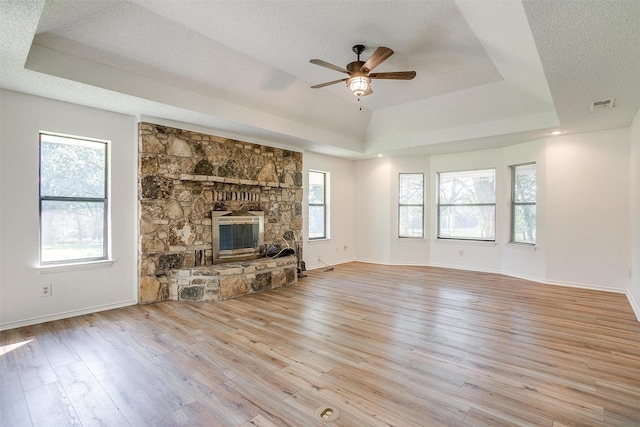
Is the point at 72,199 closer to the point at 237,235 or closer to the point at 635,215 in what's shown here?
the point at 237,235

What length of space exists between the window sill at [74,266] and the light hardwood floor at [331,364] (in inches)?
24.3

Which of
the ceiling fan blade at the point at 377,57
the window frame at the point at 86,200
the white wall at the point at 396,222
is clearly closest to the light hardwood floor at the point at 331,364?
the window frame at the point at 86,200

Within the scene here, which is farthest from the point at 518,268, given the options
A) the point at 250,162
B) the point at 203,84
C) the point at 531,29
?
the point at 203,84

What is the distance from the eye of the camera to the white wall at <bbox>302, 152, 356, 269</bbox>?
701 cm

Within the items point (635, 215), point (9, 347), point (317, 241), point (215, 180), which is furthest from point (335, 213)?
point (9, 347)

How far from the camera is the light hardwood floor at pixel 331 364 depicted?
2066 millimetres

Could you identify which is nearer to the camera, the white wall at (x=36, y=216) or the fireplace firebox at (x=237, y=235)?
the white wall at (x=36, y=216)

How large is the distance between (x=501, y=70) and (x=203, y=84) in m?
3.96

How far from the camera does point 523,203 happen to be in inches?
243

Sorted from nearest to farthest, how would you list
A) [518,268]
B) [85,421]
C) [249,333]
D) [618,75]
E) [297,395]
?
[85,421]
[297,395]
[618,75]
[249,333]
[518,268]

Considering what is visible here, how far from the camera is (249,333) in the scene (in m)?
3.39

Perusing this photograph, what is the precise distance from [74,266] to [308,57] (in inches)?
154

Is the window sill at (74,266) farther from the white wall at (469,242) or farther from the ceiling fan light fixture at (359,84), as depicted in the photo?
the white wall at (469,242)

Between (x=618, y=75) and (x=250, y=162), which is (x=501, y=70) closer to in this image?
(x=618, y=75)
